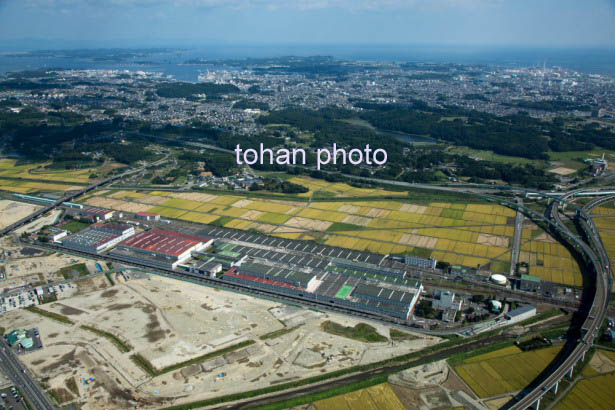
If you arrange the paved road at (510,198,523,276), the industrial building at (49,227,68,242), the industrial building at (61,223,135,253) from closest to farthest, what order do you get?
1. the paved road at (510,198,523,276)
2. the industrial building at (61,223,135,253)
3. the industrial building at (49,227,68,242)

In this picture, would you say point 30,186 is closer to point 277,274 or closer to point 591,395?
point 277,274

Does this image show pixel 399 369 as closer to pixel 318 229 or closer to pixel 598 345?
pixel 598 345

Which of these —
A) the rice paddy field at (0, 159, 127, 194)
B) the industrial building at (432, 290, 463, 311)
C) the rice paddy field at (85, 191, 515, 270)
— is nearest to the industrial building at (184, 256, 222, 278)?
the rice paddy field at (85, 191, 515, 270)

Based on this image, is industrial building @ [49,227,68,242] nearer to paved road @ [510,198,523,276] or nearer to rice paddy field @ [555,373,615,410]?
paved road @ [510,198,523,276]

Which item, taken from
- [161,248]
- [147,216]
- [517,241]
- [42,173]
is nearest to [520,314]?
[517,241]

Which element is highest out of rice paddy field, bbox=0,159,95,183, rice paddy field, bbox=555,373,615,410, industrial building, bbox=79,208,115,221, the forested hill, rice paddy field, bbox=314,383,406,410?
the forested hill

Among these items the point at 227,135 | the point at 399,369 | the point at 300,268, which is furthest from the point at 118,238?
the point at 227,135
